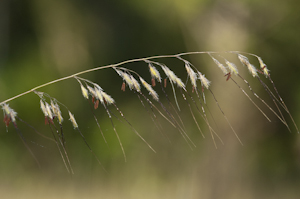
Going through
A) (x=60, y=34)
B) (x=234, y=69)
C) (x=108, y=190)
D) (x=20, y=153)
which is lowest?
(x=108, y=190)

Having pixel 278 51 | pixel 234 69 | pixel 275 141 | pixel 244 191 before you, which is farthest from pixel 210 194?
pixel 234 69

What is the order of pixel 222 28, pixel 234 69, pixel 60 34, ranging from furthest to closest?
pixel 60 34 < pixel 222 28 < pixel 234 69

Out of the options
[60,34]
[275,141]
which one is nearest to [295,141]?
[275,141]

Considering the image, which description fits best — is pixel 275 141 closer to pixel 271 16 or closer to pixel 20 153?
pixel 271 16

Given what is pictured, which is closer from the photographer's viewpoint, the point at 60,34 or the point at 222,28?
the point at 222,28

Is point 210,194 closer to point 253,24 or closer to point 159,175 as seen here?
point 159,175

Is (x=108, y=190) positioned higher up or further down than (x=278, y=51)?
further down

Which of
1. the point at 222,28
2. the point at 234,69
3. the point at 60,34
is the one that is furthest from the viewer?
the point at 60,34
